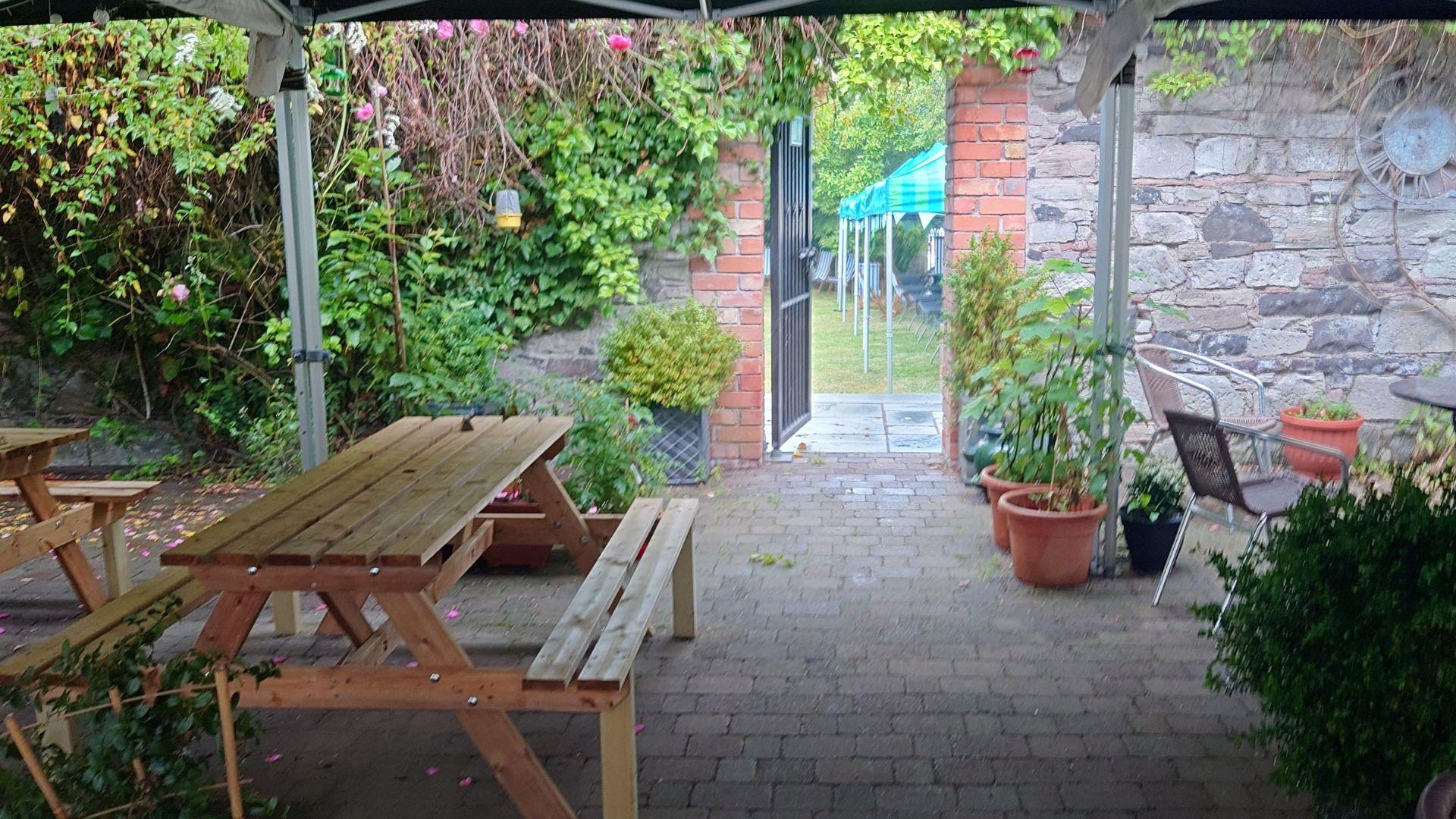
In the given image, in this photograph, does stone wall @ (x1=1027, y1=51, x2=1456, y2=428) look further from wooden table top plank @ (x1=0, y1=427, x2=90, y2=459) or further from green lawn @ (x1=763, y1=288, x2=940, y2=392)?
wooden table top plank @ (x1=0, y1=427, x2=90, y2=459)

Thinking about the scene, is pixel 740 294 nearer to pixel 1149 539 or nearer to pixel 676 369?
pixel 676 369

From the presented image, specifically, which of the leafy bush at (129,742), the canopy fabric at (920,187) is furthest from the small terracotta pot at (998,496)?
the canopy fabric at (920,187)

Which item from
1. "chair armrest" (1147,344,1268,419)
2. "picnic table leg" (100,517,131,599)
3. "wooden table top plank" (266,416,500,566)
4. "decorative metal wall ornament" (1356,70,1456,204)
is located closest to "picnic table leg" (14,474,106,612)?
"picnic table leg" (100,517,131,599)

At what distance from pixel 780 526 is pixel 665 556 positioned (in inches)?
82.8

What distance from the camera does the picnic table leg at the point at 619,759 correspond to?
2666 mm

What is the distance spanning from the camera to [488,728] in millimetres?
2697

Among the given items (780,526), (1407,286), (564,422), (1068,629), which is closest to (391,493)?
(564,422)

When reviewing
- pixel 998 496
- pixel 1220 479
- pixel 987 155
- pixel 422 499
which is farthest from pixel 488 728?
→ pixel 987 155

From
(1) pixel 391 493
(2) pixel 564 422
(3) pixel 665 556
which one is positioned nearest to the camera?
(1) pixel 391 493

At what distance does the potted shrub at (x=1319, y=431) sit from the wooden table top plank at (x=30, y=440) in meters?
5.41

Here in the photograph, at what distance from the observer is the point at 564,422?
4.22m

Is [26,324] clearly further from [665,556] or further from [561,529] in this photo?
A: [665,556]

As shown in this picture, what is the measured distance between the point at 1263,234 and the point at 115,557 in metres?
5.59

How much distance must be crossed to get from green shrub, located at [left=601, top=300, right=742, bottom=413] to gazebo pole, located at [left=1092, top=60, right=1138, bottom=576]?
2.18m
